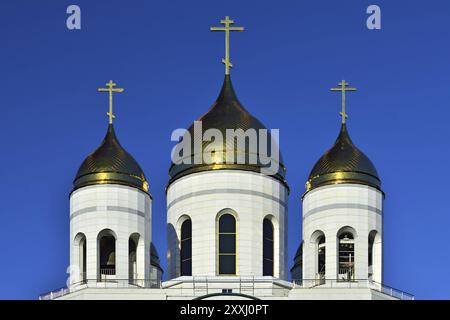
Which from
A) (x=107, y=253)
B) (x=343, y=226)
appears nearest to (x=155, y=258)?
(x=107, y=253)

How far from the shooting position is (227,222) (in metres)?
64.3

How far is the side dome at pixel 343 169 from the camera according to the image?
64.9 meters

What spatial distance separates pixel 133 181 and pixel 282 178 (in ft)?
18.2

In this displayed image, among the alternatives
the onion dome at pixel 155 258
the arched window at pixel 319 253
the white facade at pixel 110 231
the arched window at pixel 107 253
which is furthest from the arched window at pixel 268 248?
the onion dome at pixel 155 258

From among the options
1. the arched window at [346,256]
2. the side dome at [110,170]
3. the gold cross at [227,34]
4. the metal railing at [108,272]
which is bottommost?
the metal railing at [108,272]

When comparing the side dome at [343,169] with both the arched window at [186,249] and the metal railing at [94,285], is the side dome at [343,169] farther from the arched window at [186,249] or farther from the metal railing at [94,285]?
the metal railing at [94,285]

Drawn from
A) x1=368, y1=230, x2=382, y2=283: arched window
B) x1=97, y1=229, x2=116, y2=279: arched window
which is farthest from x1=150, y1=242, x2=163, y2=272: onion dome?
x1=368, y1=230, x2=382, y2=283: arched window

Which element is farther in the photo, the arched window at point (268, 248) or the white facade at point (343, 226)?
the arched window at point (268, 248)

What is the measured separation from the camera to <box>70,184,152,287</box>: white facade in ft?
209

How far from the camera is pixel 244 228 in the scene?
64.1m

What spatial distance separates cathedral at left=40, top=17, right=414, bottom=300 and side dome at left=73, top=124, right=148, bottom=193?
37 mm

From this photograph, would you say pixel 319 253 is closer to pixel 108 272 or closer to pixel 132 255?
pixel 132 255
